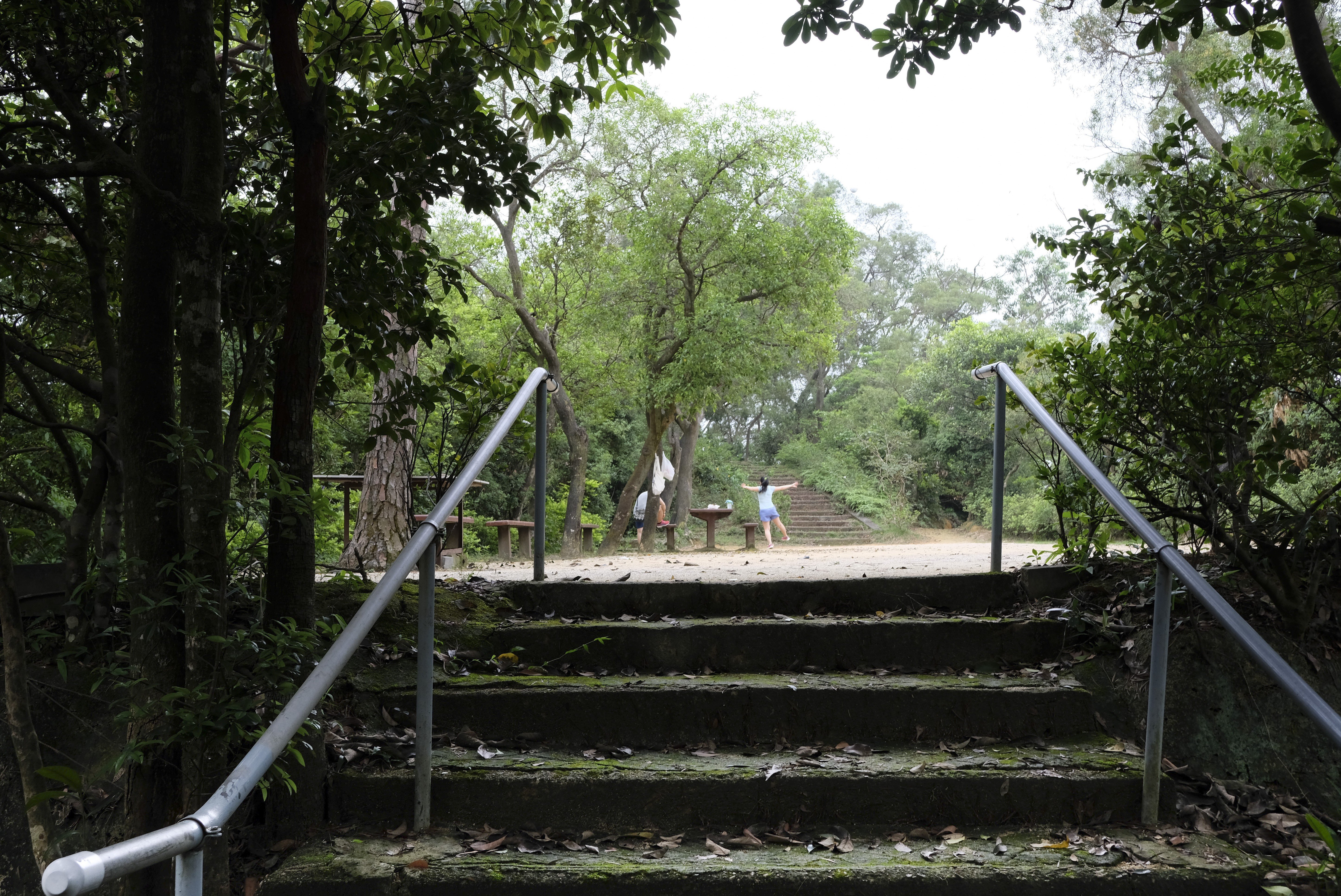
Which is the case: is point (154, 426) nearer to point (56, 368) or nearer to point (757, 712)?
point (56, 368)

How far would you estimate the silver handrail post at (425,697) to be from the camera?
8.07 ft

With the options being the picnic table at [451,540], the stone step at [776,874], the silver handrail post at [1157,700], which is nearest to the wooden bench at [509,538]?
the picnic table at [451,540]

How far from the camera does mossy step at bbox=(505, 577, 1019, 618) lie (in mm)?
3705

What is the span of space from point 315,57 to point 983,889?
3106mm

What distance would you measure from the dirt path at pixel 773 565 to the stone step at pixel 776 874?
1576 millimetres

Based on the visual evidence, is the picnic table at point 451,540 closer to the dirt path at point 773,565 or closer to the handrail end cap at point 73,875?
the dirt path at point 773,565

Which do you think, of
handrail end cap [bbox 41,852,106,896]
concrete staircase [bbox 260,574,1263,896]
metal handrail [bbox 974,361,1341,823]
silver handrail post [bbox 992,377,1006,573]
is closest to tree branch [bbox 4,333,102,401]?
concrete staircase [bbox 260,574,1263,896]

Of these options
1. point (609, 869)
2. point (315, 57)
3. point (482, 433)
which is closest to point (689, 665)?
point (609, 869)

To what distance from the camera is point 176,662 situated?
204 cm

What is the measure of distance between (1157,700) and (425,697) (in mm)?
2072

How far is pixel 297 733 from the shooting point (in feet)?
5.74

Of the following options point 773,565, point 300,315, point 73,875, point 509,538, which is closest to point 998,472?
point 773,565

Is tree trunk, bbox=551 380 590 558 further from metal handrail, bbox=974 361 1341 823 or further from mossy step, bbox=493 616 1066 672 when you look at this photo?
metal handrail, bbox=974 361 1341 823

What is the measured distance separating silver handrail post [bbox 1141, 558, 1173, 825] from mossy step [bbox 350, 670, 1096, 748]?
0.42 m
